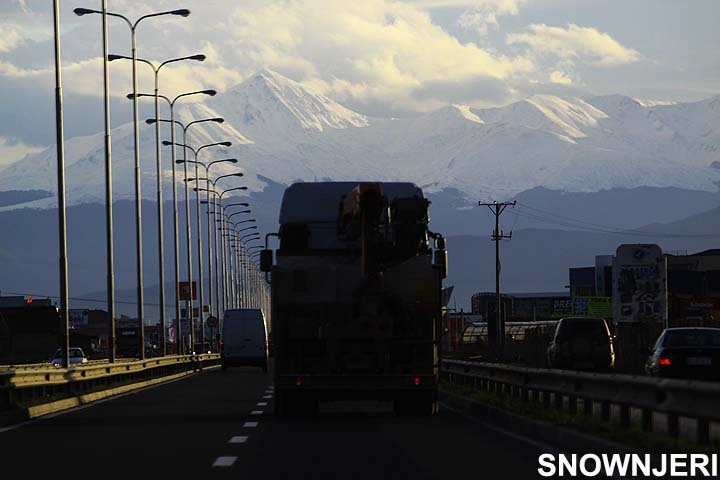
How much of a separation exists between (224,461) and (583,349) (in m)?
27.4

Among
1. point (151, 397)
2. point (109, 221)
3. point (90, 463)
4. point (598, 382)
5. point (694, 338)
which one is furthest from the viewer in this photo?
point (109, 221)

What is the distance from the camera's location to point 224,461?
58.4 ft

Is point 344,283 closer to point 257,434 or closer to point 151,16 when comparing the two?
point 257,434

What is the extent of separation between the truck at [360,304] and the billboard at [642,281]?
3929cm

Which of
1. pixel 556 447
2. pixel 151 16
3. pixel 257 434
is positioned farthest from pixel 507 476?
pixel 151 16

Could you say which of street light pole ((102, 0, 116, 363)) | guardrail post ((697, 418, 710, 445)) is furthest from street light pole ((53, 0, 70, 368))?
guardrail post ((697, 418, 710, 445))

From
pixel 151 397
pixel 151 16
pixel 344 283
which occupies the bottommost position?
pixel 151 397

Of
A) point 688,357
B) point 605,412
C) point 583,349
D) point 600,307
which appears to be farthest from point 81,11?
point 600,307

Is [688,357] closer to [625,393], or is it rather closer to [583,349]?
[583,349]

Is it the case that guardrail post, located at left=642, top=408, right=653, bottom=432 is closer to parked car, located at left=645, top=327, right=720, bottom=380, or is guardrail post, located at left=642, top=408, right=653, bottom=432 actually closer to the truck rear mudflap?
the truck rear mudflap

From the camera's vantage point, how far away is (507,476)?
16.1 meters

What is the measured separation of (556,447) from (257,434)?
4.39 m

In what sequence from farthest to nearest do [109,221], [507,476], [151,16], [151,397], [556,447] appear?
[151,16] < [109,221] < [151,397] < [556,447] < [507,476]

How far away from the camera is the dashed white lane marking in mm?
17328
